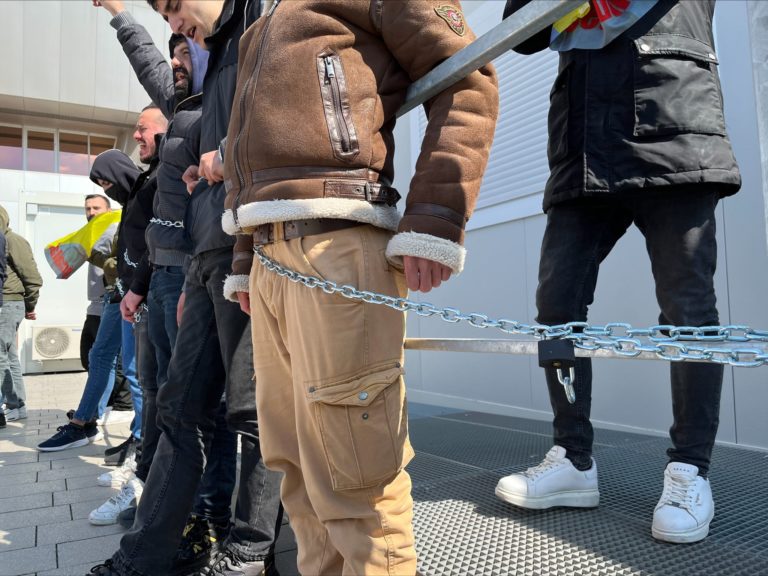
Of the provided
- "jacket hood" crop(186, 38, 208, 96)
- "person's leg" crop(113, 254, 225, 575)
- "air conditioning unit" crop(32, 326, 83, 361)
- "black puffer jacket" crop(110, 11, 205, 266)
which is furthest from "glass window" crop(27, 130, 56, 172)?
"person's leg" crop(113, 254, 225, 575)

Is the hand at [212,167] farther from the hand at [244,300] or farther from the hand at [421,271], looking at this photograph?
the hand at [421,271]

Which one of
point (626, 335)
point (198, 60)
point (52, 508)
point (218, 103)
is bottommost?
point (52, 508)

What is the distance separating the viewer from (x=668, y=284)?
174 cm

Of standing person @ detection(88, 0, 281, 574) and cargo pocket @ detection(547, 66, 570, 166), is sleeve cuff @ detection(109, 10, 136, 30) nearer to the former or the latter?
standing person @ detection(88, 0, 281, 574)

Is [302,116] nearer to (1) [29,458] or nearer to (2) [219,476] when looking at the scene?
(2) [219,476]

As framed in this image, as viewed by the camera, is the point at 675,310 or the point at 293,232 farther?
the point at 675,310

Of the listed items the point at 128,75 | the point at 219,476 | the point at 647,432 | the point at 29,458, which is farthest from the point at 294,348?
the point at 128,75

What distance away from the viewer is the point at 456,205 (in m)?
1.25

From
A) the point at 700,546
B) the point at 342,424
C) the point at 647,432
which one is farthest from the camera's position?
the point at 647,432

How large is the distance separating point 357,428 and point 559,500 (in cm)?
101

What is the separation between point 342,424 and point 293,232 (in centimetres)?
45

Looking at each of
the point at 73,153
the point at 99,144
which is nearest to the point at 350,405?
the point at 73,153

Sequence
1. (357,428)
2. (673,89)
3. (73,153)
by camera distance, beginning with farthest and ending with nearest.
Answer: (73,153) < (673,89) < (357,428)

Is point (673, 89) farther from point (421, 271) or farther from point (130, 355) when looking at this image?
point (130, 355)
